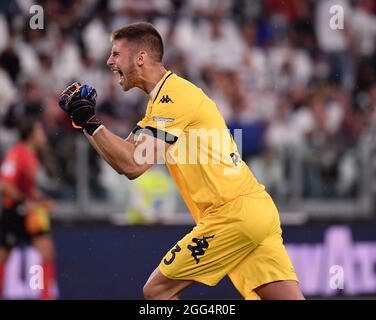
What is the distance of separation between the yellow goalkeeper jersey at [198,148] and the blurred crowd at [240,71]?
5201mm

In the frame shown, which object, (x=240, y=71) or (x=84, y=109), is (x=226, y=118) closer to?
(x=240, y=71)

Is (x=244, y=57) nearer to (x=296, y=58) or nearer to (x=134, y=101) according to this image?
(x=296, y=58)

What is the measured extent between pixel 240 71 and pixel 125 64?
695 cm

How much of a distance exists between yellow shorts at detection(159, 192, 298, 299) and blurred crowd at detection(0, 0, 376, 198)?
205 inches

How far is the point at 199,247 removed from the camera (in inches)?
267

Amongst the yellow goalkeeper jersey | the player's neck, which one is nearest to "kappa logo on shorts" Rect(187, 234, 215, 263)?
the yellow goalkeeper jersey

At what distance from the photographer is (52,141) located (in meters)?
12.0

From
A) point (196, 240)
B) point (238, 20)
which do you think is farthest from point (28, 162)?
point (196, 240)

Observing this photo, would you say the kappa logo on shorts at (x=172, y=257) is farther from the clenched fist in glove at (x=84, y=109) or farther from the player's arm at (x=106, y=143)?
the clenched fist in glove at (x=84, y=109)

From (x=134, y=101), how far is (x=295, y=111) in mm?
2072

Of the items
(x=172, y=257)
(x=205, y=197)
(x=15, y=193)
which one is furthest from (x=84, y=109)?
(x=15, y=193)

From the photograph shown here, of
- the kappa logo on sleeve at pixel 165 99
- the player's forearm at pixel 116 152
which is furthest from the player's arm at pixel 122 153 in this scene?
the kappa logo on sleeve at pixel 165 99

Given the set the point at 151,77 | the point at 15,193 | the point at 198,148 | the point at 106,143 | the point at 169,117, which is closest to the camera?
the point at 106,143

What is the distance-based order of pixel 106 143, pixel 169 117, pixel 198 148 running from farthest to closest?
pixel 198 148, pixel 169 117, pixel 106 143
